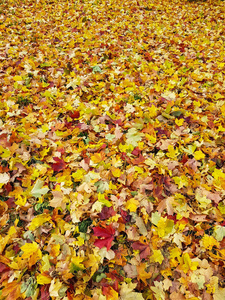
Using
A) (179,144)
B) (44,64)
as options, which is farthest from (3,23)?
(179,144)

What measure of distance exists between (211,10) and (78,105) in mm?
5060

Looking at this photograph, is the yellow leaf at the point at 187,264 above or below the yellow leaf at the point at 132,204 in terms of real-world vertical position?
below

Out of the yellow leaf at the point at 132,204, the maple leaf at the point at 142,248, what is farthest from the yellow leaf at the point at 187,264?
the yellow leaf at the point at 132,204

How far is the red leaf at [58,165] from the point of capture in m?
1.95

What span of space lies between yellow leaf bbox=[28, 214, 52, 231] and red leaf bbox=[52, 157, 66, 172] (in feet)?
1.57

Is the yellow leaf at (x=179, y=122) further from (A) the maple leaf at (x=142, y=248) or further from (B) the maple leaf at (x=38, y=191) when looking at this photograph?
(B) the maple leaf at (x=38, y=191)

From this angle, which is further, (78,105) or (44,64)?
(44,64)

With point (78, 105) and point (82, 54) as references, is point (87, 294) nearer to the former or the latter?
point (78, 105)

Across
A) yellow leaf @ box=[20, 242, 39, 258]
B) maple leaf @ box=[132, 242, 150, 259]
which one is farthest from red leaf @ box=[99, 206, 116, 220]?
yellow leaf @ box=[20, 242, 39, 258]

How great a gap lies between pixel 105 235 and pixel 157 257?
419 millimetres

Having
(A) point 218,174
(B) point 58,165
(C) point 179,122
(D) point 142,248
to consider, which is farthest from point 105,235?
(C) point 179,122

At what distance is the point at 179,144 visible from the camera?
2135mm

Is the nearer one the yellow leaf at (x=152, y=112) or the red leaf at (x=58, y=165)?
the red leaf at (x=58, y=165)

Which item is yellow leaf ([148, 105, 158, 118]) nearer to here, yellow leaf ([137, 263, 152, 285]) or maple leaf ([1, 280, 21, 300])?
yellow leaf ([137, 263, 152, 285])
